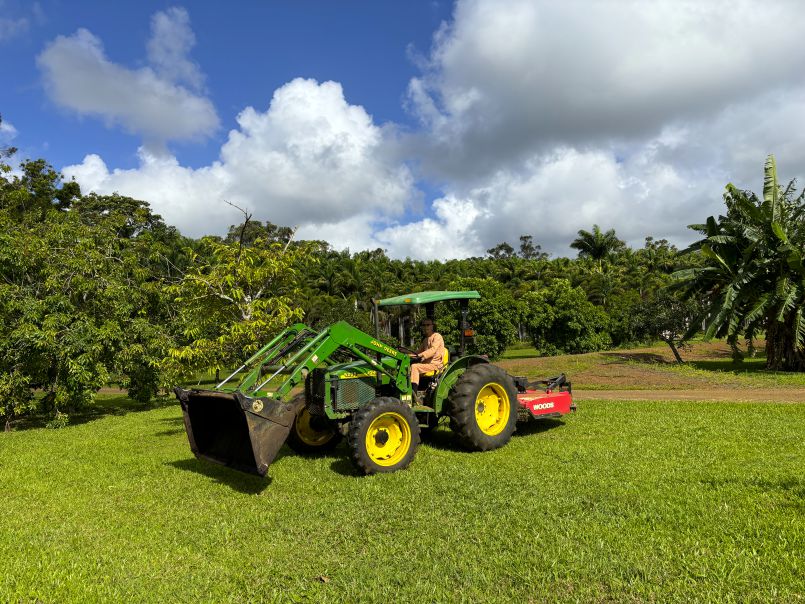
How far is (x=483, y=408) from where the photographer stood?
28.7 feet

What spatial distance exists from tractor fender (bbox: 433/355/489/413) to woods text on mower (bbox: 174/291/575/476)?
2 centimetres

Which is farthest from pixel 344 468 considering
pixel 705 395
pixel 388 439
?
pixel 705 395

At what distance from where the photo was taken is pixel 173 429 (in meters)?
12.2

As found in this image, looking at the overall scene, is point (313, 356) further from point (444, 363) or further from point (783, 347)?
point (783, 347)

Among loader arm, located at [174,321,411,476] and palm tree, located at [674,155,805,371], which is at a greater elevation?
palm tree, located at [674,155,805,371]

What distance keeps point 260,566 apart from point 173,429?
871 cm

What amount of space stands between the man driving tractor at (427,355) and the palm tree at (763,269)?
14921 mm

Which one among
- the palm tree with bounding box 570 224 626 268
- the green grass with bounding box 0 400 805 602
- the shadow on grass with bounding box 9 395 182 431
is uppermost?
the palm tree with bounding box 570 224 626 268

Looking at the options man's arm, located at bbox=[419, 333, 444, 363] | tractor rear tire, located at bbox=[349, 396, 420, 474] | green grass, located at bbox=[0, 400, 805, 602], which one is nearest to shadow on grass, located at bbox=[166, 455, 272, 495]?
green grass, located at bbox=[0, 400, 805, 602]

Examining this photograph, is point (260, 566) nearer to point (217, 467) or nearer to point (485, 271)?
point (217, 467)

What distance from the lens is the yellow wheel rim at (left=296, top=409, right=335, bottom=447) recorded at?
338 inches

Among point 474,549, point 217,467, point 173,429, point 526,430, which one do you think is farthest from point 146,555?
point 173,429

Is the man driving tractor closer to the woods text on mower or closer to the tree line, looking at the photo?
the woods text on mower

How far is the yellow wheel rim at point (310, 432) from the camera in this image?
8.59 meters
